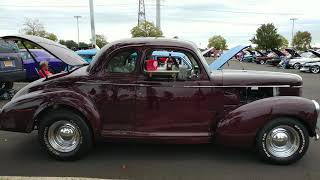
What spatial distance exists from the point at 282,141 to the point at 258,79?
3.27 feet

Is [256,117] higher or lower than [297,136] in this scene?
higher

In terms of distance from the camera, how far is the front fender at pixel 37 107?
6305 millimetres

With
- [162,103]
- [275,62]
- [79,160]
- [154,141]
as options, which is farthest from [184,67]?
[275,62]

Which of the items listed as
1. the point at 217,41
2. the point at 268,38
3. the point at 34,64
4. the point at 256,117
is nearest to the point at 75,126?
the point at 256,117

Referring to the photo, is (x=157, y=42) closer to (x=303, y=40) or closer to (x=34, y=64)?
(x=34, y=64)

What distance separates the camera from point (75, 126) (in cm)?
639

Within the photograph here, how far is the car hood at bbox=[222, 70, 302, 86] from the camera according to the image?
648cm

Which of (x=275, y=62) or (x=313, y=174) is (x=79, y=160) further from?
(x=275, y=62)

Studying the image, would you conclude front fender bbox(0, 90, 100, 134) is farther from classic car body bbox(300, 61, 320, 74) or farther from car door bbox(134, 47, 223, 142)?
classic car body bbox(300, 61, 320, 74)

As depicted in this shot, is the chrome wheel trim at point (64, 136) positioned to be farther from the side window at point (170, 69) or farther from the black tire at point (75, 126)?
the side window at point (170, 69)

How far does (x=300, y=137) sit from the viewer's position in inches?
245

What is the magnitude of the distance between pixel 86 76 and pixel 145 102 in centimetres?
97

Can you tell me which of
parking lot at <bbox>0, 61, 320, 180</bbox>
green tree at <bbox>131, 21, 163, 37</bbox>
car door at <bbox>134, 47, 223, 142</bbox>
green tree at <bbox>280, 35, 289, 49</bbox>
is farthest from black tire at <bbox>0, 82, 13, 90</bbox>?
green tree at <bbox>280, 35, 289, 49</bbox>

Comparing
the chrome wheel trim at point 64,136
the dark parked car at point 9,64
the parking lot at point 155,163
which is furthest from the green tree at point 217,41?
A: the chrome wheel trim at point 64,136
